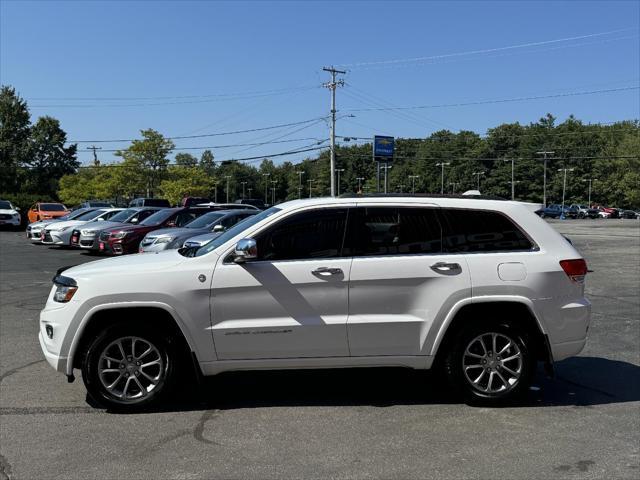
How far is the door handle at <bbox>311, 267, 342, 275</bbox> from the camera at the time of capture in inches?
193

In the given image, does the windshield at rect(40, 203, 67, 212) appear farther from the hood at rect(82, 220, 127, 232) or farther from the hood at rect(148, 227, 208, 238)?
the hood at rect(148, 227, 208, 238)

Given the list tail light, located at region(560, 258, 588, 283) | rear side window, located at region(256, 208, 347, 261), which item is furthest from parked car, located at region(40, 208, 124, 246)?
tail light, located at region(560, 258, 588, 283)

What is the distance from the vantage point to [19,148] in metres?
75.8

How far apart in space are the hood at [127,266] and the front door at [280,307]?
451 mm

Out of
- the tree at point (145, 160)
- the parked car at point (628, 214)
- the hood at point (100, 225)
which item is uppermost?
the tree at point (145, 160)

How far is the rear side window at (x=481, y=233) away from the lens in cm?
514

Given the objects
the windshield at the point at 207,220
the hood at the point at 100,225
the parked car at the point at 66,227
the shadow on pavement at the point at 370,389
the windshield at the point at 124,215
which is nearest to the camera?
the shadow on pavement at the point at 370,389

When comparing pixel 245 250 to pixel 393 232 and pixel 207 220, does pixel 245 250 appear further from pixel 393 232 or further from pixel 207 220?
pixel 207 220

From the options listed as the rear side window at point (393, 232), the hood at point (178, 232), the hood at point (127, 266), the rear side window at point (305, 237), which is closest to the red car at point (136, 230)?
the hood at point (178, 232)

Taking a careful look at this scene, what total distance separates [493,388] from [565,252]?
1305 mm

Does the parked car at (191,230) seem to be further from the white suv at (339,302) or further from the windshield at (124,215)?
the white suv at (339,302)

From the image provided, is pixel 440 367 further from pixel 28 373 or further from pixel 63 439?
pixel 28 373

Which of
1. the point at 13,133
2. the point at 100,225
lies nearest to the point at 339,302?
the point at 100,225

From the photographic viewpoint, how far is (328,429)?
4.56 meters
